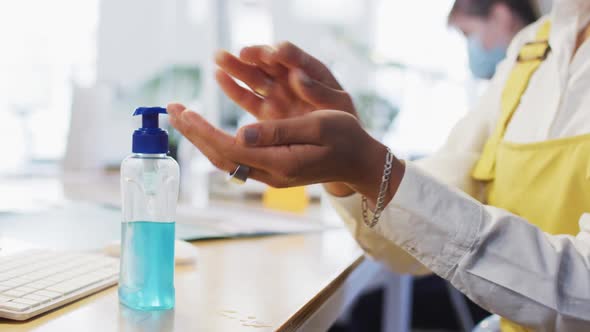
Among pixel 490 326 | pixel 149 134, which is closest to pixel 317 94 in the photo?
pixel 149 134

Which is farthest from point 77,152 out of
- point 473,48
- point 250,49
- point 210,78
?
point 250,49

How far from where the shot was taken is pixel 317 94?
706 mm

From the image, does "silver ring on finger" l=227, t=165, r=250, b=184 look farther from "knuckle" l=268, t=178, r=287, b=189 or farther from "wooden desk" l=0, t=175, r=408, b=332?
"wooden desk" l=0, t=175, r=408, b=332

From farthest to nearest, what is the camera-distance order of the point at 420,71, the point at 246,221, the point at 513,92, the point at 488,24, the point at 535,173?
the point at 420,71
the point at 488,24
the point at 246,221
the point at 513,92
the point at 535,173

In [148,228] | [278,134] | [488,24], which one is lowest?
[148,228]

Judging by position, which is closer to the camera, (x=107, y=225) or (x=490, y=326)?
(x=490, y=326)

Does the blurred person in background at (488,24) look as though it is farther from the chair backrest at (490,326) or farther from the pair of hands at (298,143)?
the pair of hands at (298,143)

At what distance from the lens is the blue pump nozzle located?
0.58 m

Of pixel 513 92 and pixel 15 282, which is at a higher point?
pixel 513 92

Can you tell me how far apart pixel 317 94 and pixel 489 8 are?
1450 millimetres

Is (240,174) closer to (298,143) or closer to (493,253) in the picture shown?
(298,143)

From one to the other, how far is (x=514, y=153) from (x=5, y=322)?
0.70 meters

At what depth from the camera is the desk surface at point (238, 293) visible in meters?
0.58

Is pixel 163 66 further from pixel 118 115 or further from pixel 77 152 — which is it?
pixel 77 152
